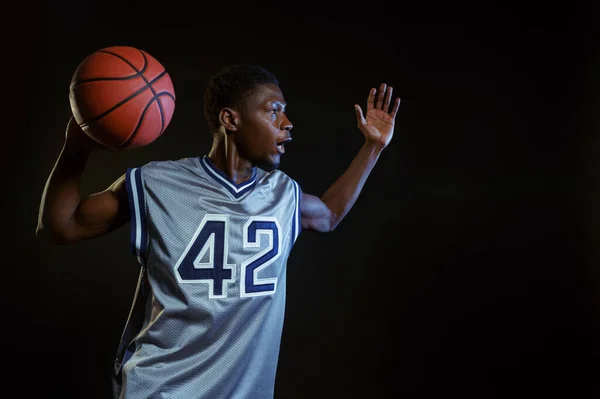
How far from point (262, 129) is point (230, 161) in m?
0.14

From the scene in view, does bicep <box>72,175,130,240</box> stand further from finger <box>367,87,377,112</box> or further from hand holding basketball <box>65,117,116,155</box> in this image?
finger <box>367,87,377,112</box>

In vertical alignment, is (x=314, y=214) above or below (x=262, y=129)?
below

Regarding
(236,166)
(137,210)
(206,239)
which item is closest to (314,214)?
(236,166)

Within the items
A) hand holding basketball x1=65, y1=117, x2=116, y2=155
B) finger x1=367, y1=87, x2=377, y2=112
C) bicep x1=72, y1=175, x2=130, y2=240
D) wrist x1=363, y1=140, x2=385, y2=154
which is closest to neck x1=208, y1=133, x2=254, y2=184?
bicep x1=72, y1=175, x2=130, y2=240

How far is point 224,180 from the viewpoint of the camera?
64.6 inches

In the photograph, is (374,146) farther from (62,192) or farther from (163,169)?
(62,192)

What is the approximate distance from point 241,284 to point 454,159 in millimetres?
1947

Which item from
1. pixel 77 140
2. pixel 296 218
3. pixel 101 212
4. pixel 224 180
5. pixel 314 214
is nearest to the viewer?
pixel 77 140

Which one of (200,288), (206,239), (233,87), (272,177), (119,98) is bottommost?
(200,288)

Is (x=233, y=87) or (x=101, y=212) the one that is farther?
(x=233, y=87)

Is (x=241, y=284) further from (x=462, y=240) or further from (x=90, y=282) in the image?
(x=462, y=240)

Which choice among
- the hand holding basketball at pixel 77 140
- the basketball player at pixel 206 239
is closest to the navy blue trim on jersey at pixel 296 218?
the basketball player at pixel 206 239

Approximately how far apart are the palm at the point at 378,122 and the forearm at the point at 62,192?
1.06m

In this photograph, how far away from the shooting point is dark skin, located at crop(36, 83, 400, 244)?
138cm
